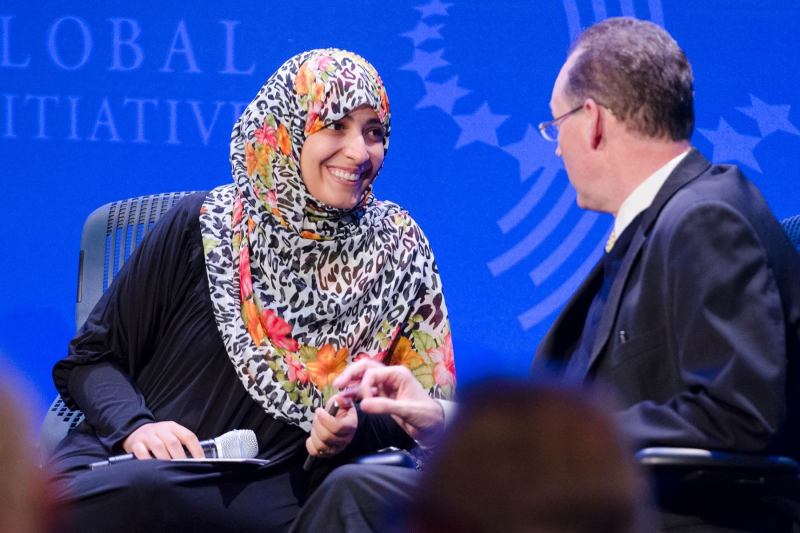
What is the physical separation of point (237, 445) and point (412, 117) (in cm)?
154

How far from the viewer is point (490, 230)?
3770 mm

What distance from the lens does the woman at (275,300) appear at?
261cm

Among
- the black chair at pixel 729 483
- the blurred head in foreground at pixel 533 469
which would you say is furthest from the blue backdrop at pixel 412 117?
the blurred head in foreground at pixel 533 469

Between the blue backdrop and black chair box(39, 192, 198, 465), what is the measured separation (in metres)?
0.80

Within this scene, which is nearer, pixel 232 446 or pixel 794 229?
pixel 232 446

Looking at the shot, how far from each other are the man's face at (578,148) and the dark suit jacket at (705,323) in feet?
0.51

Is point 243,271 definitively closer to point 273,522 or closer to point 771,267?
point 273,522

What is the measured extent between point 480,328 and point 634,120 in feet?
5.46

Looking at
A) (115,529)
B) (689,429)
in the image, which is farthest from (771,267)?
(115,529)

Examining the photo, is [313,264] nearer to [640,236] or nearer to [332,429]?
[332,429]

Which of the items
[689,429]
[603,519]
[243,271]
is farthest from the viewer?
[243,271]

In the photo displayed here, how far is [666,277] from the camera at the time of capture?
1.99 meters

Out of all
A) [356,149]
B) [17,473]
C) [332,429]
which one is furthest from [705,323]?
[17,473]

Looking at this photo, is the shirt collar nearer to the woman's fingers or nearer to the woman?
the woman
